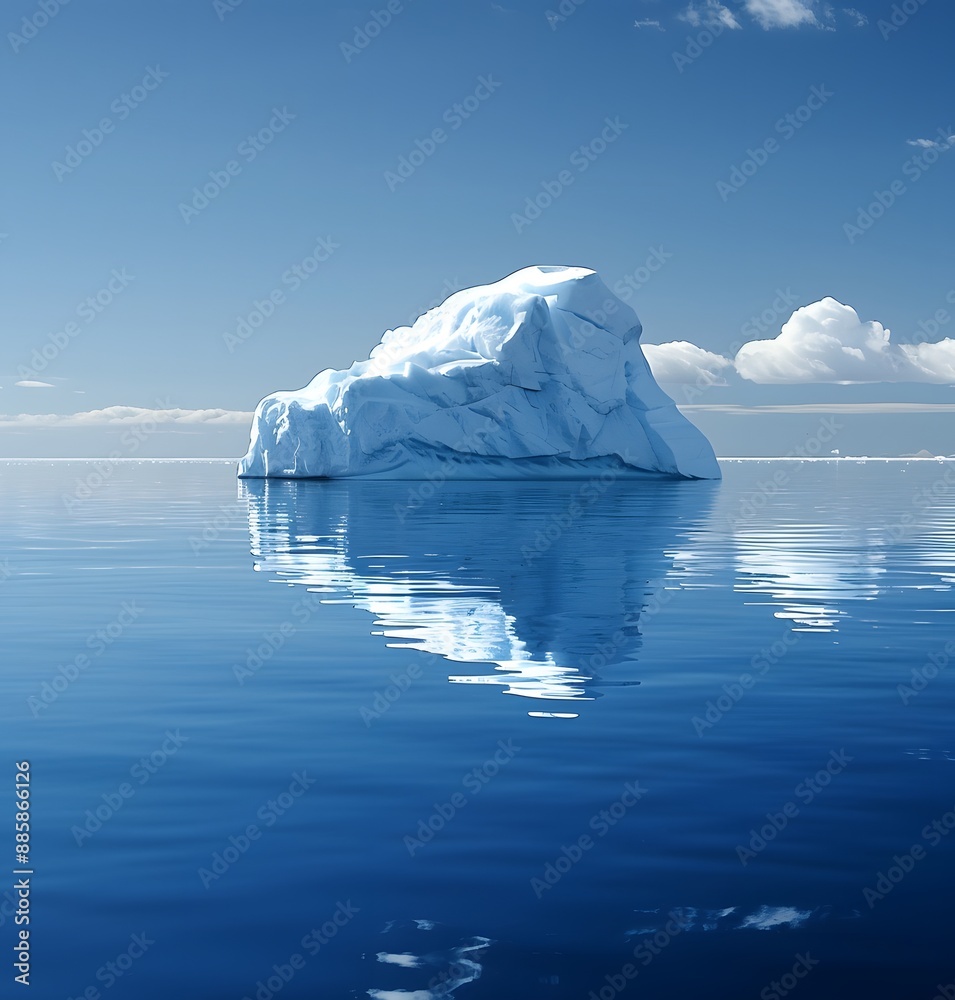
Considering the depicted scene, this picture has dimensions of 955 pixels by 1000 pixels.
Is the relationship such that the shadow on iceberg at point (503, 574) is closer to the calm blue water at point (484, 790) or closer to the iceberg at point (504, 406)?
the calm blue water at point (484, 790)

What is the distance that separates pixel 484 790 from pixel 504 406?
42.1 m

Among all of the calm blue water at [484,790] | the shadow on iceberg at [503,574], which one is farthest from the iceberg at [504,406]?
the calm blue water at [484,790]

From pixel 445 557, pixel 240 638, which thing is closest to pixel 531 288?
pixel 445 557

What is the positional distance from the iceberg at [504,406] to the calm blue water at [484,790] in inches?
1325

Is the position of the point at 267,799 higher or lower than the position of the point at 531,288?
lower

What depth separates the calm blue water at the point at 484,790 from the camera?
3.66m

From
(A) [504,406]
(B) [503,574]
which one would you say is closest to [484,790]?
(B) [503,574]

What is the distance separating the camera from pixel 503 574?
14.6m

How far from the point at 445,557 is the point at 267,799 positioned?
38.7 feet

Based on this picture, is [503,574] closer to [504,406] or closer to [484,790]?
[484,790]

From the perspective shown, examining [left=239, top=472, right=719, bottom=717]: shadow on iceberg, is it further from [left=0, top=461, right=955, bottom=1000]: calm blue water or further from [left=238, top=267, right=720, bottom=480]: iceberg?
[left=238, top=267, right=720, bottom=480]: iceberg

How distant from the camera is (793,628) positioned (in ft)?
33.7

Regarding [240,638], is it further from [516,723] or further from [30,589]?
[30,589]

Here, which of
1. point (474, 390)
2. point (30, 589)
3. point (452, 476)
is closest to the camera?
point (30, 589)
